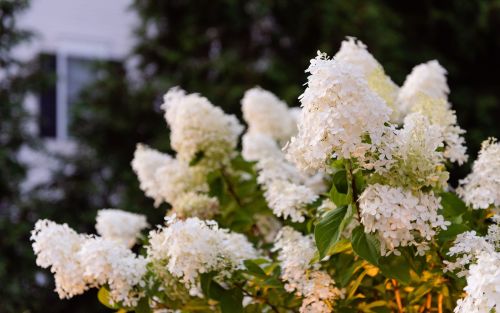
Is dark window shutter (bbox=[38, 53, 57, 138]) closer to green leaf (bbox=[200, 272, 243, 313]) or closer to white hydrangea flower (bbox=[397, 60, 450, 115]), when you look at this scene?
white hydrangea flower (bbox=[397, 60, 450, 115])

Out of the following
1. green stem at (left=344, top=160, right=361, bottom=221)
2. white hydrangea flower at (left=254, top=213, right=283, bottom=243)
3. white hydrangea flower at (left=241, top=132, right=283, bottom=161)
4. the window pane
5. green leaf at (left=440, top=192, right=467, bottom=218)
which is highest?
the window pane

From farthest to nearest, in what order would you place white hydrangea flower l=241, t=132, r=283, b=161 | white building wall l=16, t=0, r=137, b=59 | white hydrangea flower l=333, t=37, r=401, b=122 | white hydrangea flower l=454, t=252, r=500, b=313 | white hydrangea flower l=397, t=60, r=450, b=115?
1. white building wall l=16, t=0, r=137, b=59
2. white hydrangea flower l=241, t=132, r=283, b=161
3. white hydrangea flower l=397, t=60, r=450, b=115
4. white hydrangea flower l=333, t=37, r=401, b=122
5. white hydrangea flower l=454, t=252, r=500, b=313

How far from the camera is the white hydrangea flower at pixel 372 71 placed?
1.91 meters

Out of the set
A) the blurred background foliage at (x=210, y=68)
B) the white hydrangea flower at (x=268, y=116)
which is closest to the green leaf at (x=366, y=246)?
the white hydrangea flower at (x=268, y=116)

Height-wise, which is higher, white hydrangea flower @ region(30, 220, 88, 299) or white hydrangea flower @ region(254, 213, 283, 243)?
white hydrangea flower @ region(254, 213, 283, 243)

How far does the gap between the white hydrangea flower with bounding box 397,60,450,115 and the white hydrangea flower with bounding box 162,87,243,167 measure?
0.45m

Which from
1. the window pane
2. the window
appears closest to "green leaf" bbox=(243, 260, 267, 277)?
the window

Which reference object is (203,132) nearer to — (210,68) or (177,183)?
(177,183)

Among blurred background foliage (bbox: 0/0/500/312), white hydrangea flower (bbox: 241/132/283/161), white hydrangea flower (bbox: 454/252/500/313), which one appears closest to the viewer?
white hydrangea flower (bbox: 454/252/500/313)

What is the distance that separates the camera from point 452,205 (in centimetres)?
177

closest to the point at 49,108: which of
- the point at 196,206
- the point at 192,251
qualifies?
the point at 196,206

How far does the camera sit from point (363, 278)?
6.05ft

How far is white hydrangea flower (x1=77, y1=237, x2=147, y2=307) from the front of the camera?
1717 millimetres

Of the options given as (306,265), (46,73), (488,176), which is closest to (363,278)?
(306,265)
